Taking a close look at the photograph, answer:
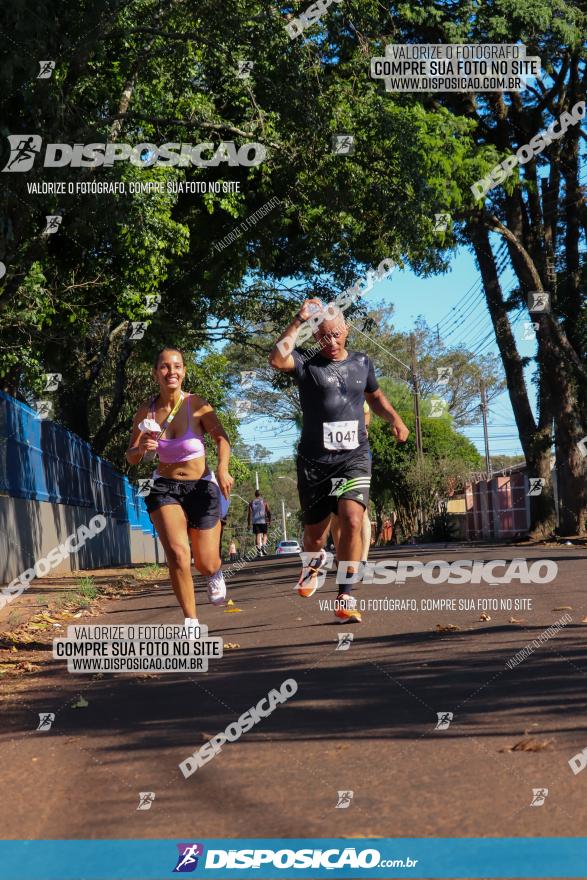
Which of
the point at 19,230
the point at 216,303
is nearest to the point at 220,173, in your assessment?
the point at 216,303

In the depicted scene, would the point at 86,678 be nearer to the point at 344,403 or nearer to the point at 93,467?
the point at 344,403

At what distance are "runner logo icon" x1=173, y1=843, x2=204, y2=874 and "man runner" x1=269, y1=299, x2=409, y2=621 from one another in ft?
15.9

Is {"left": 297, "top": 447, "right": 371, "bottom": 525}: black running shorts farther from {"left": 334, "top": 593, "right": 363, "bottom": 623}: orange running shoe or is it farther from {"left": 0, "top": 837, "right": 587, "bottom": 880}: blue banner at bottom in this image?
{"left": 0, "top": 837, "right": 587, "bottom": 880}: blue banner at bottom

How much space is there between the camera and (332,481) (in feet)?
27.8

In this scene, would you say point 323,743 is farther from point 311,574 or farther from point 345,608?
point 311,574

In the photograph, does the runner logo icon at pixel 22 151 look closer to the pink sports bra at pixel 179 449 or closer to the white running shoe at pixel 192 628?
the pink sports bra at pixel 179 449

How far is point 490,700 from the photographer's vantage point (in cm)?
546

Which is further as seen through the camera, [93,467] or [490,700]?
[93,467]

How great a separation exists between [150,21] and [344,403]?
8.29 m

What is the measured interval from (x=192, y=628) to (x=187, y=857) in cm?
426

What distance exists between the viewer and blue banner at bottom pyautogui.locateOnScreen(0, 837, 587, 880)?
3.30 m

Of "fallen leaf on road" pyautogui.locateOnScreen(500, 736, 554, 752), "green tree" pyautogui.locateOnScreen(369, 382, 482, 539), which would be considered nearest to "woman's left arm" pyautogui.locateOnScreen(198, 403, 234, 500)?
"fallen leaf on road" pyautogui.locateOnScreen(500, 736, 554, 752)

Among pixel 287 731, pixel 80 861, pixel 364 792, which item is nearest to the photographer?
pixel 80 861

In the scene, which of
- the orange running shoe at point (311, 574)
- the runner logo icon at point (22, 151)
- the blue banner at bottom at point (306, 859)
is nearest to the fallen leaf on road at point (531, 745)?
the blue banner at bottom at point (306, 859)
